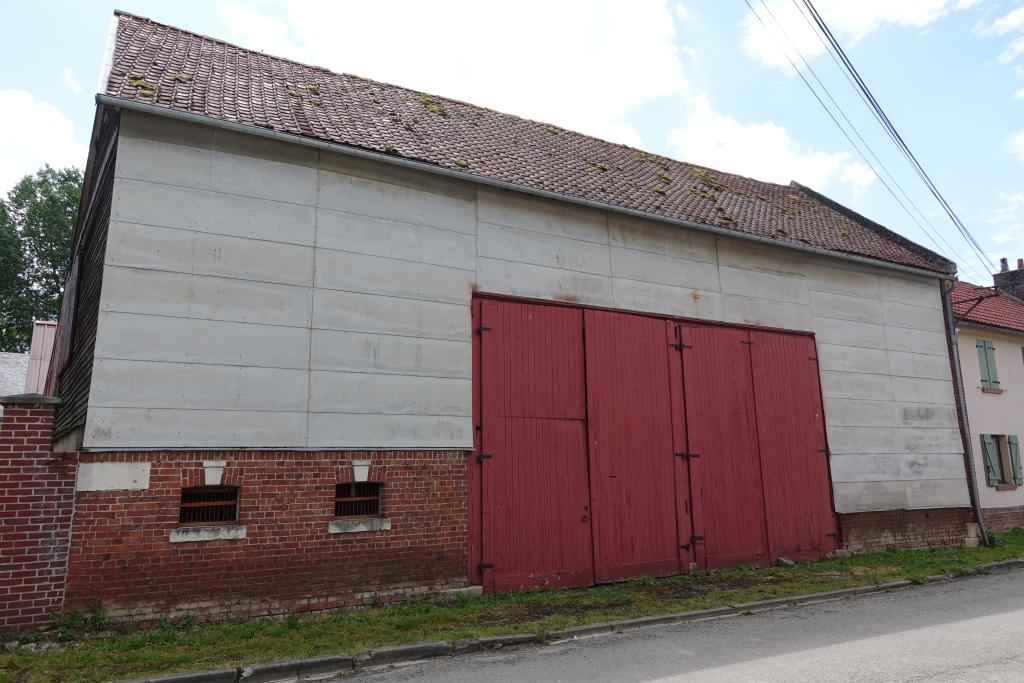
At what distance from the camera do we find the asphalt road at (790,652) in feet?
17.4

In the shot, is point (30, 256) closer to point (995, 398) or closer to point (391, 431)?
point (391, 431)


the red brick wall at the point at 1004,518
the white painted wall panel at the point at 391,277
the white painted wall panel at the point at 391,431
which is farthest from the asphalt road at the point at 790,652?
the red brick wall at the point at 1004,518

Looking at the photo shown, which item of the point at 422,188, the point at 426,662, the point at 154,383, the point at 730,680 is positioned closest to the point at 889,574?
the point at 730,680

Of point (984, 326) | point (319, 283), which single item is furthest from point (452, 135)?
point (984, 326)

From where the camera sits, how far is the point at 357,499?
8055mm

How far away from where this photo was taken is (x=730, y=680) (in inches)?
202

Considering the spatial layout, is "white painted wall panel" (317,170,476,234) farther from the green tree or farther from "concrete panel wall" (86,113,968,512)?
the green tree

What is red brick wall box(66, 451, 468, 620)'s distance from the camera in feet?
22.0

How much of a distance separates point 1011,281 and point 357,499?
2471 cm

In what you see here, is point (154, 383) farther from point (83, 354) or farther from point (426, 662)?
point (426, 662)

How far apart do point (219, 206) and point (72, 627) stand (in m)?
4.72

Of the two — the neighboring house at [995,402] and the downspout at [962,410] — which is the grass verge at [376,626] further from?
the neighboring house at [995,402]

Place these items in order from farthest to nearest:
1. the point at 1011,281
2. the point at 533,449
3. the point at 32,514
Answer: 1. the point at 1011,281
2. the point at 533,449
3. the point at 32,514

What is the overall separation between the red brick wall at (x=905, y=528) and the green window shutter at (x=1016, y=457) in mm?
4036
